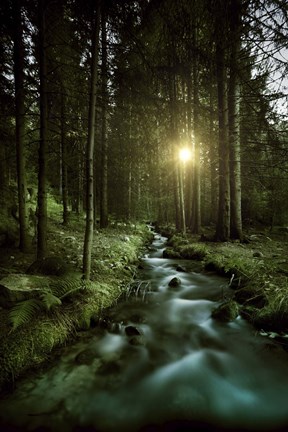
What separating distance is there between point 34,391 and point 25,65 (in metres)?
7.34

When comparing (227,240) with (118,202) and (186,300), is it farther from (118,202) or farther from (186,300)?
(118,202)

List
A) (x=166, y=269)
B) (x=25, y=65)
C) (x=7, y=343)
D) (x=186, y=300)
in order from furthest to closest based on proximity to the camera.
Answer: (x=166, y=269) < (x=25, y=65) < (x=186, y=300) < (x=7, y=343)

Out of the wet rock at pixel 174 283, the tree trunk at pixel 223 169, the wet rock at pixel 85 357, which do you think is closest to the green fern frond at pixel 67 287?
the wet rock at pixel 85 357

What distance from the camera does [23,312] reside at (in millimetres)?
3406

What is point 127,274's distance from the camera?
6.75 m

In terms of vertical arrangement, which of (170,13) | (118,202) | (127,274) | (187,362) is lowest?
(187,362)

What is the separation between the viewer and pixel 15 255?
253 inches

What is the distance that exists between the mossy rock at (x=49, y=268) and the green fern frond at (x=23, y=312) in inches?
46.6

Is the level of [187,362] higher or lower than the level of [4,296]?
lower

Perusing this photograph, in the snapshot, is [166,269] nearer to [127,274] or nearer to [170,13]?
[127,274]

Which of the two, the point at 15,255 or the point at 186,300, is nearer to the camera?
the point at 186,300

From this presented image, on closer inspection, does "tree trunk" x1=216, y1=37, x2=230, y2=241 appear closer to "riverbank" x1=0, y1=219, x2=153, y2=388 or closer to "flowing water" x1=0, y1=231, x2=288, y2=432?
"riverbank" x1=0, y1=219, x2=153, y2=388

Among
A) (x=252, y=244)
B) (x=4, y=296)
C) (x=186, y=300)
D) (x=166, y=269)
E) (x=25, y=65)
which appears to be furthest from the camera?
(x=252, y=244)

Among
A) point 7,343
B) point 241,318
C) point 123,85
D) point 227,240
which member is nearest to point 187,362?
point 241,318
